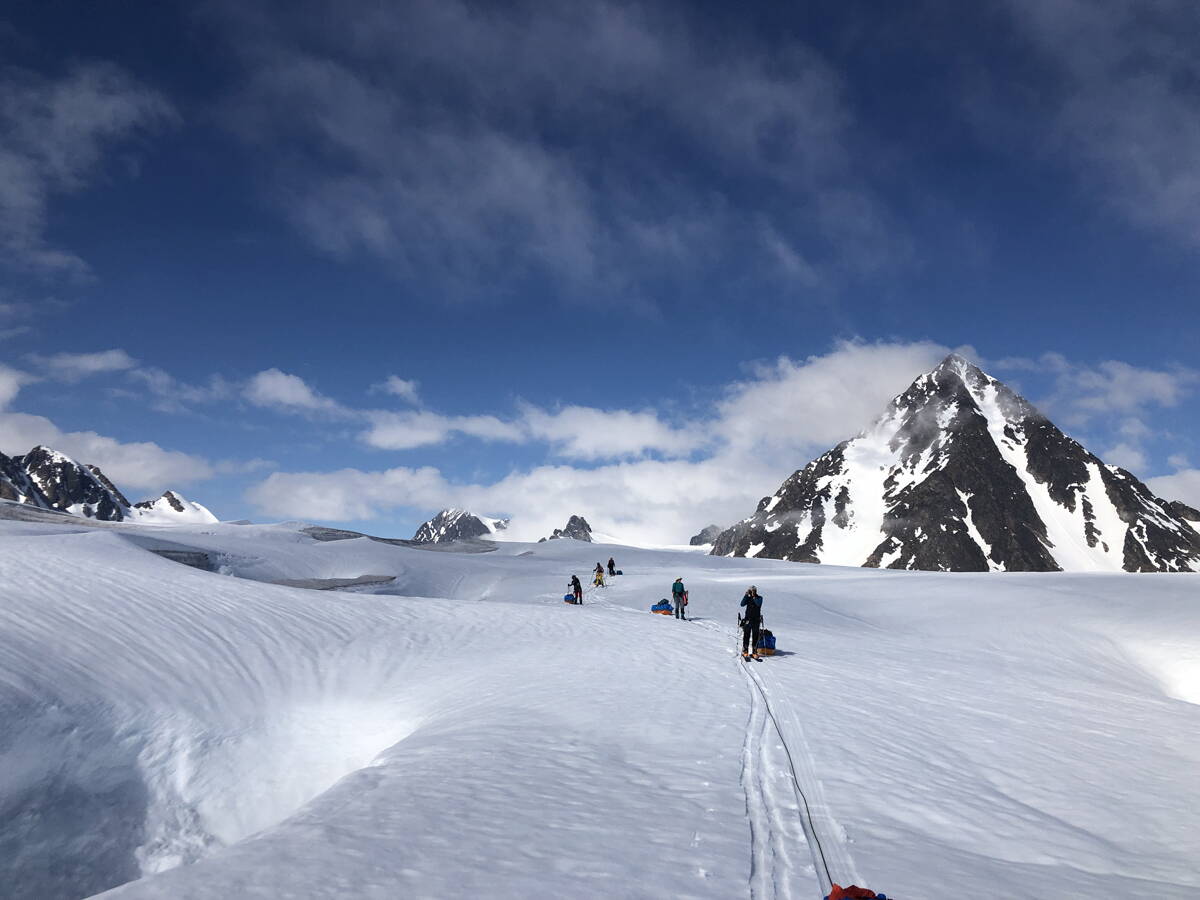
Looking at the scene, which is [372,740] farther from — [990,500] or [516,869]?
[990,500]

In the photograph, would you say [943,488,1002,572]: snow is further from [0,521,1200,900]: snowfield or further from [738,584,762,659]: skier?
[738,584,762,659]: skier

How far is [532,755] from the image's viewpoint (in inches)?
317

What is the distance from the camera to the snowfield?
5.27 m

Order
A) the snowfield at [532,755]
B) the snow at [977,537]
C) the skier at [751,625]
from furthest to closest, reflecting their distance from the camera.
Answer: the snow at [977,537], the skier at [751,625], the snowfield at [532,755]

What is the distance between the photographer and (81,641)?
1155 cm

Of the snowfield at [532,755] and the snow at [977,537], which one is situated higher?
the snow at [977,537]

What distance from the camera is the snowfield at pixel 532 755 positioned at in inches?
208

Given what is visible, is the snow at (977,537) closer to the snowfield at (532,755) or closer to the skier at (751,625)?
the snowfield at (532,755)

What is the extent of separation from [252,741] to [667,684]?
743cm

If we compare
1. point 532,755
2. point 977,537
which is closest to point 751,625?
point 532,755

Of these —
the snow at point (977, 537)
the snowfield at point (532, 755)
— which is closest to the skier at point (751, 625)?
the snowfield at point (532, 755)

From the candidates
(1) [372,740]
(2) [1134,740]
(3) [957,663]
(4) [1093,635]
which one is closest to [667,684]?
(1) [372,740]

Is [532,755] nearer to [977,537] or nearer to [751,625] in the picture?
[751,625]

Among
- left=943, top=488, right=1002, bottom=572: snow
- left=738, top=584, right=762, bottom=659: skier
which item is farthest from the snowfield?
left=943, top=488, right=1002, bottom=572: snow
